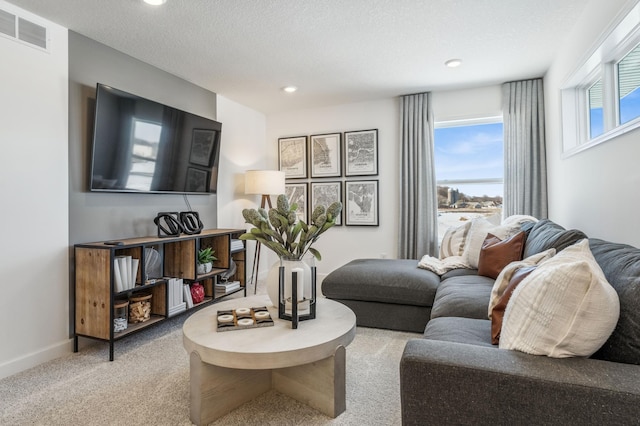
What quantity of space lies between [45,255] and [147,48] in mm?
1812

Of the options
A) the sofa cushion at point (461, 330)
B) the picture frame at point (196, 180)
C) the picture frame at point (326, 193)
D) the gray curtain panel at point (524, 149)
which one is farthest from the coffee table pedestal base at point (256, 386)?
the gray curtain panel at point (524, 149)

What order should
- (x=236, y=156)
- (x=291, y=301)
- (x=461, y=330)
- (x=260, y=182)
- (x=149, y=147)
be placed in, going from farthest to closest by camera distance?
1. (x=236, y=156)
2. (x=260, y=182)
3. (x=149, y=147)
4. (x=291, y=301)
5. (x=461, y=330)

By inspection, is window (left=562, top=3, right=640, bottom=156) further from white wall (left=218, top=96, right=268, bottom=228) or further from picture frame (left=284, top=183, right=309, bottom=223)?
white wall (left=218, top=96, right=268, bottom=228)

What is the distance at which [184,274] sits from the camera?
123 inches

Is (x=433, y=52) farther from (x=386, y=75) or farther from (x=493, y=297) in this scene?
(x=493, y=297)

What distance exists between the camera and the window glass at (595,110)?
8.40ft

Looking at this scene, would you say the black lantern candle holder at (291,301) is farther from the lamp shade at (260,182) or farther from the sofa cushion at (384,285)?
the lamp shade at (260,182)

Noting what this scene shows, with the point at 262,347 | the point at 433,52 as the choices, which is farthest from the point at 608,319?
the point at 433,52

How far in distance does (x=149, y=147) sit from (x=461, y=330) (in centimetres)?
281

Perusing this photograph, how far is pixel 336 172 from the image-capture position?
15.8ft

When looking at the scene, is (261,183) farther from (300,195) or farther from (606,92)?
(606,92)

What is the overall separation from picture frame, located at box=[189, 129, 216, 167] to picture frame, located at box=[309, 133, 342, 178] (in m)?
1.54

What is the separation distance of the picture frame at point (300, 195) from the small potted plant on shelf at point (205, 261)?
182 centimetres

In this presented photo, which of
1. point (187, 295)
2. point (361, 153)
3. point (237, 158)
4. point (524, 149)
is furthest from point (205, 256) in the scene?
point (524, 149)
